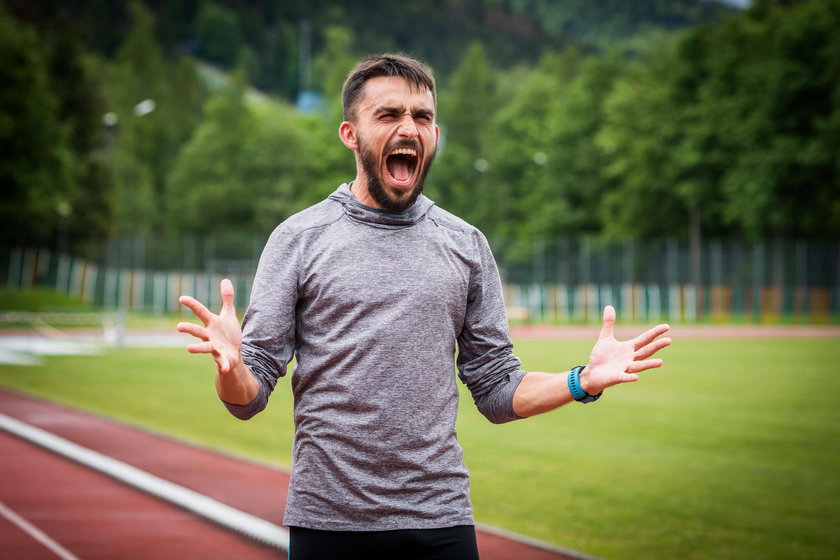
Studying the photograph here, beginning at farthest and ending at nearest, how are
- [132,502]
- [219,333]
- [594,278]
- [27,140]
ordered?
[594,278] → [27,140] → [132,502] → [219,333]

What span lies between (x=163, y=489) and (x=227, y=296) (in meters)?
8.06

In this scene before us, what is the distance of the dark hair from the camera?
351 centimetres

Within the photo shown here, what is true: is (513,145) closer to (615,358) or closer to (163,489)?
(163,489)

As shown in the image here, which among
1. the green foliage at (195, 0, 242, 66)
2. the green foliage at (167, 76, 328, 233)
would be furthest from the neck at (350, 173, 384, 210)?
the green foliage at (195, 0, 242, 66)

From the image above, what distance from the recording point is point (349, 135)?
359cm

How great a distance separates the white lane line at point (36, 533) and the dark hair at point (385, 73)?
20.0ft

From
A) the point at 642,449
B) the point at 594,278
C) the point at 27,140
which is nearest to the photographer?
the point at 642,449

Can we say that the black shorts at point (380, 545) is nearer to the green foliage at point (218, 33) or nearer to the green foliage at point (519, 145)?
the green foliage at point (519, 145)

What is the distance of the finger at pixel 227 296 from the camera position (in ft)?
10.9

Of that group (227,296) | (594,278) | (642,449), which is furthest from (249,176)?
(227,296)

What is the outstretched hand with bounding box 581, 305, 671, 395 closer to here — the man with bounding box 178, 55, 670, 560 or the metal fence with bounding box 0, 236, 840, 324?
the man with bounding box 178, 55, 670, 560

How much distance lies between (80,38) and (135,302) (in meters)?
25.0

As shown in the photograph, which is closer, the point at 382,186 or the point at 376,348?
the point at 376,348

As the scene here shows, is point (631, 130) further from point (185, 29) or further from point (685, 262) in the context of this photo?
point (185, 29)
